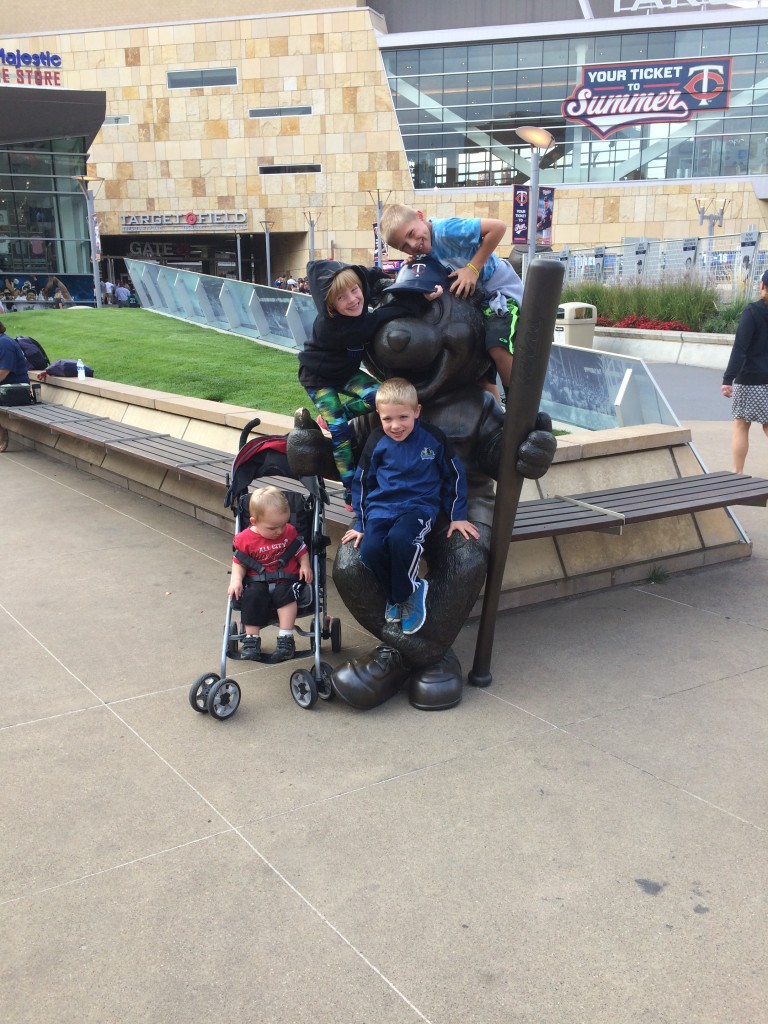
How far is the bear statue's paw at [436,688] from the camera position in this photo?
4.03 metres

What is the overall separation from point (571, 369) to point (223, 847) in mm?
5807

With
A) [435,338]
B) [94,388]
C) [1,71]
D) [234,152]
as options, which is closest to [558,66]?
[234,152]

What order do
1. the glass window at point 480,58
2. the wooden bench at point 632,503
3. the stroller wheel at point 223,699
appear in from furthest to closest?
the glass window at point 480,58, the wooden bench at point 632,503, the stroller wheel at point 223,699

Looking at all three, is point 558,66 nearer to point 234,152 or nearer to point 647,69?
point 647,69

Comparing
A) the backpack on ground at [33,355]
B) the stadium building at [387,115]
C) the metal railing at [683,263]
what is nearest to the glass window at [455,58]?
the stadium building at [387,115]

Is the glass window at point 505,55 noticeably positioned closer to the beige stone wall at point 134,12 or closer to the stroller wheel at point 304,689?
the beige stone wall at point 134,12

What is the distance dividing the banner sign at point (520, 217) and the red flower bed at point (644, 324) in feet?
13.9

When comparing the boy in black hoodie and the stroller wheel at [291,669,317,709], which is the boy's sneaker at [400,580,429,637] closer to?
the stroller wheel at [291,669,317,709]

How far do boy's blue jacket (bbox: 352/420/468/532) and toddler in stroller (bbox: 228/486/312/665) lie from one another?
0.35 m

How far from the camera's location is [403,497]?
399 cm

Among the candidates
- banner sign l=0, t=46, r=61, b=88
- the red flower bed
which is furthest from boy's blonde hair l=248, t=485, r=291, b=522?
banner sign l=0, t=46, r=61, b=88

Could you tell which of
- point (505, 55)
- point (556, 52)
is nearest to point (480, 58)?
point (505, 55)

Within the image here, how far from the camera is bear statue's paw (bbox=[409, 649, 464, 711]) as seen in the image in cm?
403

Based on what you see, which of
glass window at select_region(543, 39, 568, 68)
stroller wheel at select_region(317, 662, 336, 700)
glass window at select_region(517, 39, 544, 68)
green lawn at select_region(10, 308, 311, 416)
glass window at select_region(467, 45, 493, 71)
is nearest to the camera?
stroller wheel at select_region(317, 662, 336, 700)
